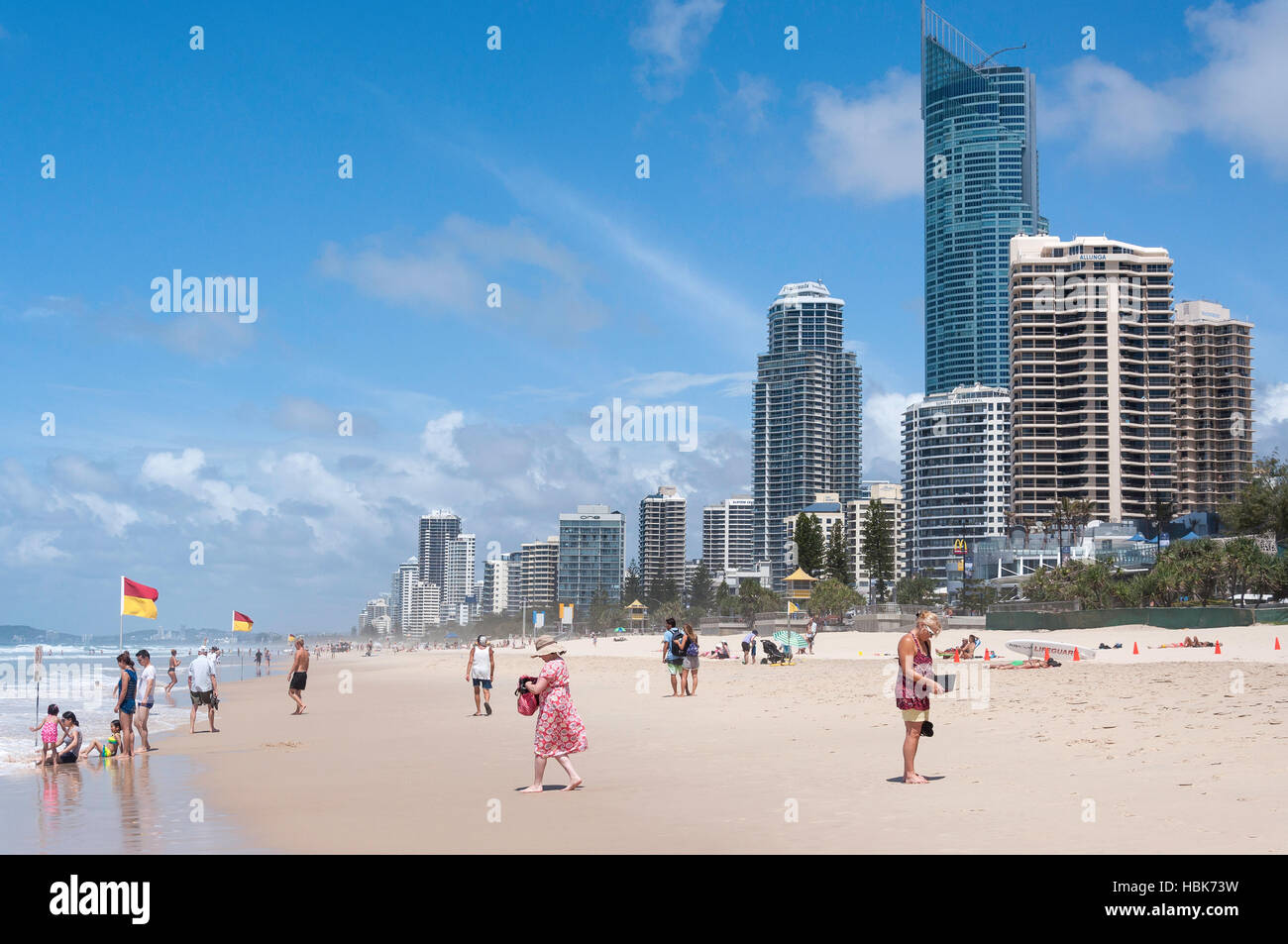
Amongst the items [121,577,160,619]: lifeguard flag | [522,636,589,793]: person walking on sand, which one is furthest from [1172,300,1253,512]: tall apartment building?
[522,636,589,793]: person walking on sand

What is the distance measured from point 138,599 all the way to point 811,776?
62.1ft

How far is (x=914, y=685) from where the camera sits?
435 inches

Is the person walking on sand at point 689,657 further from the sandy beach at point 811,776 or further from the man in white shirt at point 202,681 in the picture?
the man in white shirt at point 202,681

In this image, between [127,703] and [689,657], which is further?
[689,657]

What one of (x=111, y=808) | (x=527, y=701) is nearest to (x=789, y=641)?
(x=527, y=701)

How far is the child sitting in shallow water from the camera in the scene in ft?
57.7

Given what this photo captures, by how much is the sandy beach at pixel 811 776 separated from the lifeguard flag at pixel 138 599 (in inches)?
152

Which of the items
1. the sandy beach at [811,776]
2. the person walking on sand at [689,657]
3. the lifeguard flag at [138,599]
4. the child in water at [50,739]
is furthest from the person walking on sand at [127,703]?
the person walking on sand at [689,657]

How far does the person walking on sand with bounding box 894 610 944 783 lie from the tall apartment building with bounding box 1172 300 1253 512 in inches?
7014

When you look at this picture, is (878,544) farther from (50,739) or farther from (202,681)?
(50,739)

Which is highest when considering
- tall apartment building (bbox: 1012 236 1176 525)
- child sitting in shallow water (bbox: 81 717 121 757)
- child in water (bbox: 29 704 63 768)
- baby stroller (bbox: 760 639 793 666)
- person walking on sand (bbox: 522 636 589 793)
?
tall apartment building (bbox: 1012 236 1176 525)

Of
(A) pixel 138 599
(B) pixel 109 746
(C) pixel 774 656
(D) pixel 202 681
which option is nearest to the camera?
(B) pixel 109 746

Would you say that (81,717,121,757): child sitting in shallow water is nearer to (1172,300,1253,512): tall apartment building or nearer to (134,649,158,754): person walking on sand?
(134,649,158,754): person walking on sand
